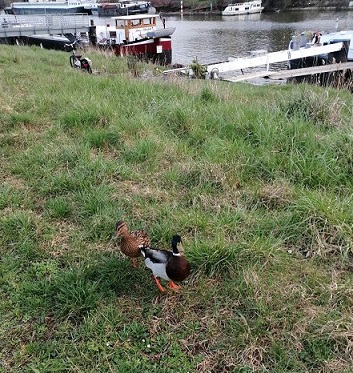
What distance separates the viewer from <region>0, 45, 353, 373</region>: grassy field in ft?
7.19

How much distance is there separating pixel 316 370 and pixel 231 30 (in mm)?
42807

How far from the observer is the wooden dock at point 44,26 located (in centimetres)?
2445

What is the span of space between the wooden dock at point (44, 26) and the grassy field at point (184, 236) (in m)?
23.5

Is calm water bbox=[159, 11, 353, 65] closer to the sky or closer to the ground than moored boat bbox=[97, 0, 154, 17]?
closer to the ground

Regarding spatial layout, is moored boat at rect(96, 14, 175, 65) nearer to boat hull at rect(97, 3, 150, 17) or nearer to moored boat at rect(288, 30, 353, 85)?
moored boat at rect(288, 30, 353, 85)

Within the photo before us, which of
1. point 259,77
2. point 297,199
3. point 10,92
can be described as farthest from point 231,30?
point 297,199

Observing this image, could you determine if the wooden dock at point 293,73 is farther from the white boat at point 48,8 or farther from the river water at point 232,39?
the white boat at point 48,8

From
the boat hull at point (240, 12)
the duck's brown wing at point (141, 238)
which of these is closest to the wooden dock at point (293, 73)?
the duck's brown wing at point (141, 238)

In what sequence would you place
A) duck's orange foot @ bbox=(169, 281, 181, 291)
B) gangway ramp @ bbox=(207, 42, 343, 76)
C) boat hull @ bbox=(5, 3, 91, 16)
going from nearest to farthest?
duck's orange foot @ bbox=(169, 281, 181, 291) < gangway ramp @ bbox=(207, 42, 343, 76) < boat hull @ bbox=(5, 3, 91, 16)

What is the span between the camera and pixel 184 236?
298cm

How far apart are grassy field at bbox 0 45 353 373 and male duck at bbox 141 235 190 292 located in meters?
0.22

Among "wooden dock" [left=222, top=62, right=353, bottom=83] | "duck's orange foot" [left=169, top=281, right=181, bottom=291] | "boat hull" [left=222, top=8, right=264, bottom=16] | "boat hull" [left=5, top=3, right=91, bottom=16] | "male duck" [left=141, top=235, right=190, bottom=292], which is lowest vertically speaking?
→ "wooden dock" [left=222, top=62, right=353, bottom=83]

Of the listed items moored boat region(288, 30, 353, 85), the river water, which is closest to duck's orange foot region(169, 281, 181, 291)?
moored boat region(288, 30, 353, 85)

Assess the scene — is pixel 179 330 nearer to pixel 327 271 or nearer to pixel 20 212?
pixel 327 271
